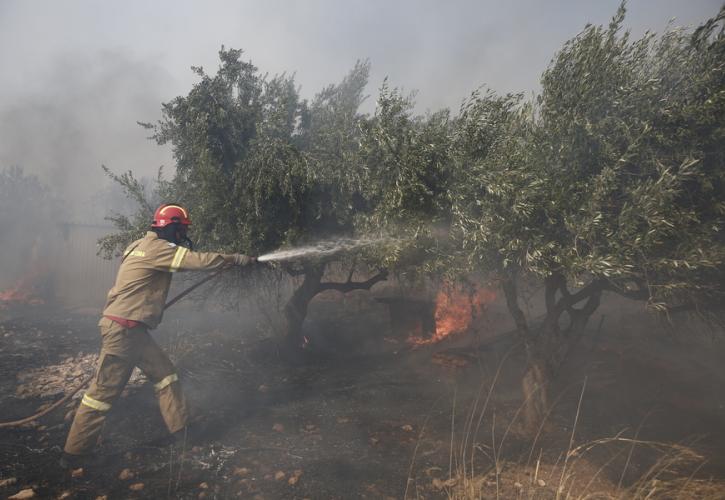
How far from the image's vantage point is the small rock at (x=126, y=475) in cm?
537

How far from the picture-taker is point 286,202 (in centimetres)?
834

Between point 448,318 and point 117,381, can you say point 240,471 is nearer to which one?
point 117,381

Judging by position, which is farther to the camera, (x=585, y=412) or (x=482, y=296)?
(x=482, y=296)

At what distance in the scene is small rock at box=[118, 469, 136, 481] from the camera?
5374 mm

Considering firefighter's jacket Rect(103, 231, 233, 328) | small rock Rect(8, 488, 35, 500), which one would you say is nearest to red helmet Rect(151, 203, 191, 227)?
firefighter's jacket Rect(103, 231, 233, 328)

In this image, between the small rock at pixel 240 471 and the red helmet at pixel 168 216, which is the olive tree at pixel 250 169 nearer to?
the red helmet at pixel 168 216

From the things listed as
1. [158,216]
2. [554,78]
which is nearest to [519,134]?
[554,78]

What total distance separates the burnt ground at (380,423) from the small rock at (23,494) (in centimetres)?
10

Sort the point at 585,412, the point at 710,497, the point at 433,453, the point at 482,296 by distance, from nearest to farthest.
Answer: the point at 710,497, the point at 433,453, the point at 585,412, the point at 482,296

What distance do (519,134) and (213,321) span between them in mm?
13906

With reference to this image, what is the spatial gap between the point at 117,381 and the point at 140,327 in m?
0.80

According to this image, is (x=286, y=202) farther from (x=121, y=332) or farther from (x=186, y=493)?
(x=186, y=493)

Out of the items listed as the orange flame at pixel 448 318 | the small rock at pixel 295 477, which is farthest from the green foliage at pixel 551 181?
the orange flame at pixel 448 318

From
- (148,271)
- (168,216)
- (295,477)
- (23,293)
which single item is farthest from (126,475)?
(23,293)
